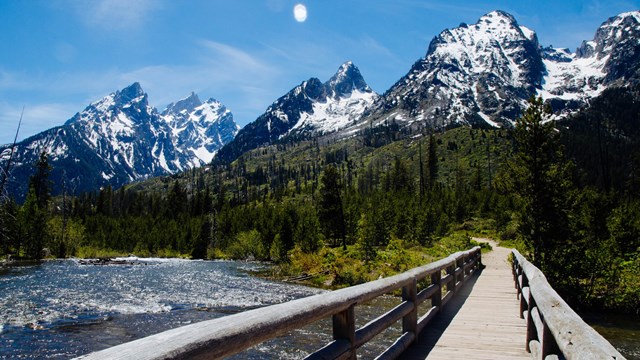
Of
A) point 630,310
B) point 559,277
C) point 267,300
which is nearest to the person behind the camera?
point 630,310

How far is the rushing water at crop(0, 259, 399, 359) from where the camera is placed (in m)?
14.8

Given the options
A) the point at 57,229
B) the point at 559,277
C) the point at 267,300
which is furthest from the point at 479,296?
the point at 57,229

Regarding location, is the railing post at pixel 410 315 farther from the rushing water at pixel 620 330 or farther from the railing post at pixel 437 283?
the rushing water at pixel 620 330

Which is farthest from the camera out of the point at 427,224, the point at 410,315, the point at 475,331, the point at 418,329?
the point at 427,224

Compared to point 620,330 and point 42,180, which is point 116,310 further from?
point 42,180

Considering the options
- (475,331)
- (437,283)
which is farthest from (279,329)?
(437,283)

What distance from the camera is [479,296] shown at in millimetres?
14375

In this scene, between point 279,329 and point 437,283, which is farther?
point 437,283

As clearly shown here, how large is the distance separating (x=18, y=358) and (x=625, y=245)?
32480mm

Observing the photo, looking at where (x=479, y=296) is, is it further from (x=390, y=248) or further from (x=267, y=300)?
(x=390, y=248)

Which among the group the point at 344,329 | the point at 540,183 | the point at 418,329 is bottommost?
the point at 418,329

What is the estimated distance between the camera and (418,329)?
8117mm

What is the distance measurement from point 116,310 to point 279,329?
21.2 metres

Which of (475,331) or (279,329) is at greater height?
(279,329)
